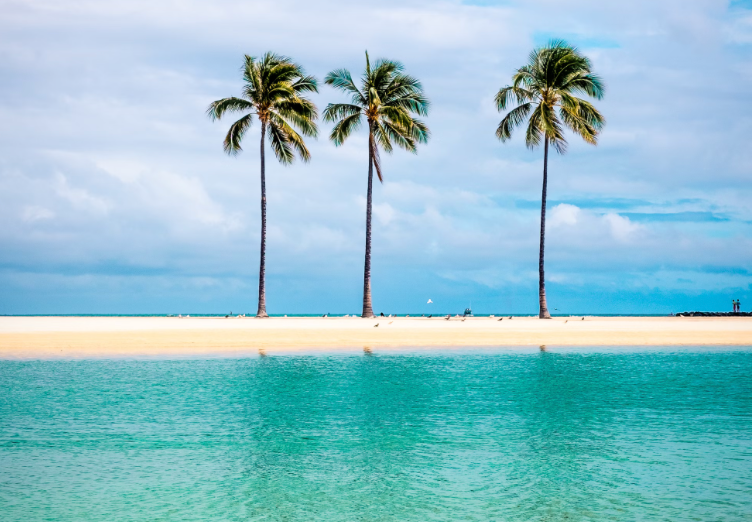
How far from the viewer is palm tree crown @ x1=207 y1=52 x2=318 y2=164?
157ft

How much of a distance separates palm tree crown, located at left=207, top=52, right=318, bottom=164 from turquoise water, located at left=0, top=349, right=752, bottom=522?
2753 cm

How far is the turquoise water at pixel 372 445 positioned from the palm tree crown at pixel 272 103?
90.3ft

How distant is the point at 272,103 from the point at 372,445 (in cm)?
3784

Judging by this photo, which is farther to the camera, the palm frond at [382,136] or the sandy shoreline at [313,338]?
the palm frond at [382,136]

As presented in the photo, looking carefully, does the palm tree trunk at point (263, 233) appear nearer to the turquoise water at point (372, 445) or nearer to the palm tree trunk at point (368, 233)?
the palm tree trunk at point (368, 233)

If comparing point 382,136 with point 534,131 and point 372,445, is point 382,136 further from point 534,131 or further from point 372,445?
point 372,445

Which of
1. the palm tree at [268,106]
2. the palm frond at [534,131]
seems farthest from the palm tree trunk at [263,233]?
the palm frond at [534,131]

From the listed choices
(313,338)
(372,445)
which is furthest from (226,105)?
(372,445)

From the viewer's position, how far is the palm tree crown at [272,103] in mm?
47750

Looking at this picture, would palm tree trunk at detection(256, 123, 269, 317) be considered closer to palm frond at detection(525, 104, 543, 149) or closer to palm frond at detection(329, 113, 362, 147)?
palm frond at detection(329, 113, 362, 147)

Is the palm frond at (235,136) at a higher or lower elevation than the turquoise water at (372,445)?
higher

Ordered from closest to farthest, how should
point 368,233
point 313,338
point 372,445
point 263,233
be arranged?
point 372,445
point 313,338
point 263,233
point 368,233

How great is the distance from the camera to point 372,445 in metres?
13.3

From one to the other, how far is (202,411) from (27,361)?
12.4 meters
